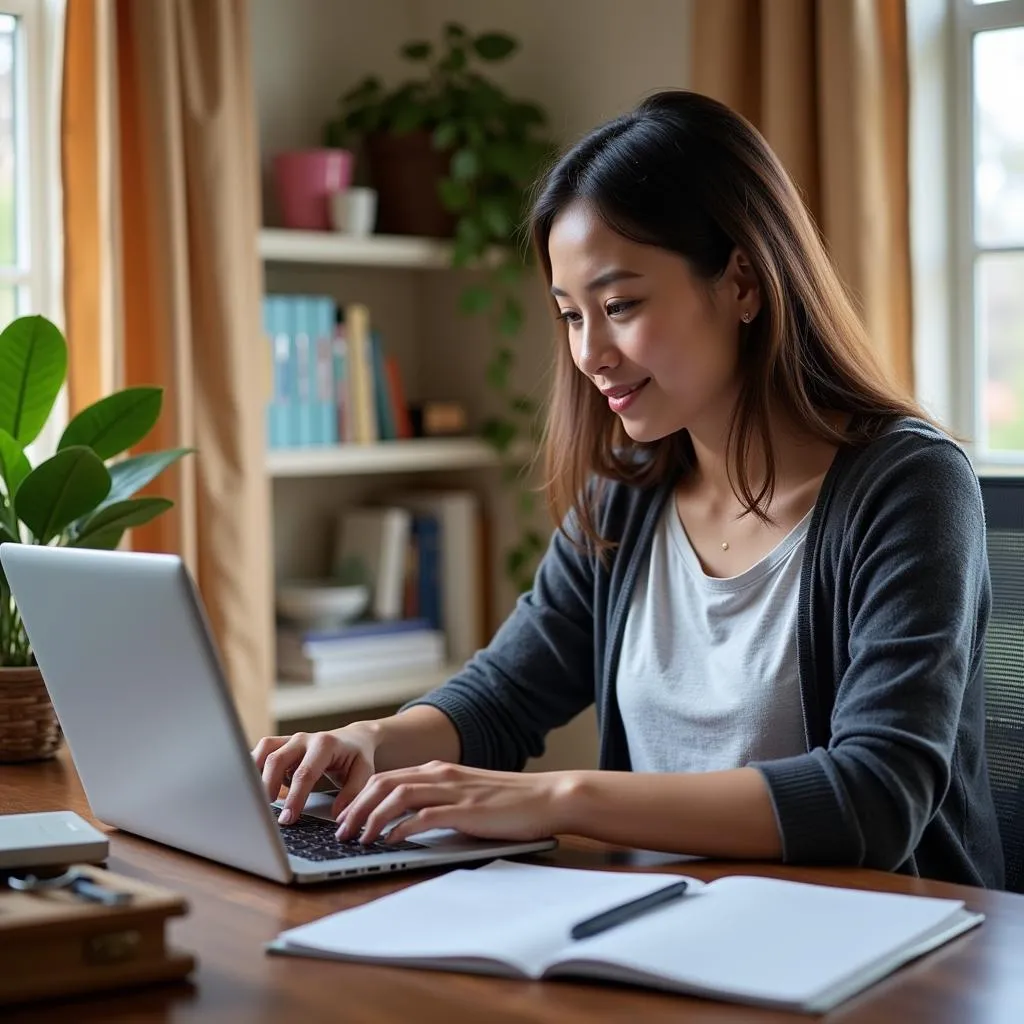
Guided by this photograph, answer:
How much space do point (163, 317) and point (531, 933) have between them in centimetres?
179

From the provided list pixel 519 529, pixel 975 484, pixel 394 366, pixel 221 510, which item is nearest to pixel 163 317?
pixel 221 510

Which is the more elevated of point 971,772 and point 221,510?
point 221,510

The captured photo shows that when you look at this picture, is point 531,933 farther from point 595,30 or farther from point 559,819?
point 595,30

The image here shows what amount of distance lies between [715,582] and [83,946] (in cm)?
85

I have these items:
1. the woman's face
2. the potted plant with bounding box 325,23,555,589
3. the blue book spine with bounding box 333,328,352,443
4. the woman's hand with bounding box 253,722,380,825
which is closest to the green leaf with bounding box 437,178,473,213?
the potted plant with bounding box 325,23,555,589

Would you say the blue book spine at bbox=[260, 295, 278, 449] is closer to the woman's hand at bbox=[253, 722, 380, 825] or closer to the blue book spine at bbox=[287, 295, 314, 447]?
the blue book spine at bbox=[287, 295, 314, 447]

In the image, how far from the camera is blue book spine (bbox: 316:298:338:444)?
2.99 m

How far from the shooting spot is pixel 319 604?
3.01m

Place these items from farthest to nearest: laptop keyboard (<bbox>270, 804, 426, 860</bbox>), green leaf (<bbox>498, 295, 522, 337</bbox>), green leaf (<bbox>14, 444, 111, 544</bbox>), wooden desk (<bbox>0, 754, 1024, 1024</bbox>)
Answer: green leaf (<bbox>498, 295, 522, 337</bbox>) < green leaf (<bbox>14, 444, 111, 544</bbox>) < laptop keyboard (<bbox>270, 804, 426, 860</bbox>) < wooden desk (<bbox>0, 754, 1024, 1024</bbox>)

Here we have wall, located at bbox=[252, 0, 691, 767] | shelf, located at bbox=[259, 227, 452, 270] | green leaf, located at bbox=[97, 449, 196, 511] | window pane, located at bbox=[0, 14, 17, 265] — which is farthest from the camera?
wall, located at bbox=[252, 0, 691, 767]

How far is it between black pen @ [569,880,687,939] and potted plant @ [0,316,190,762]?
0.85 meters

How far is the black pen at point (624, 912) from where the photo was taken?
1001 mm

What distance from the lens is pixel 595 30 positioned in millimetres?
3049

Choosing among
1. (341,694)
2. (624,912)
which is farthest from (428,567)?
(624,912)
